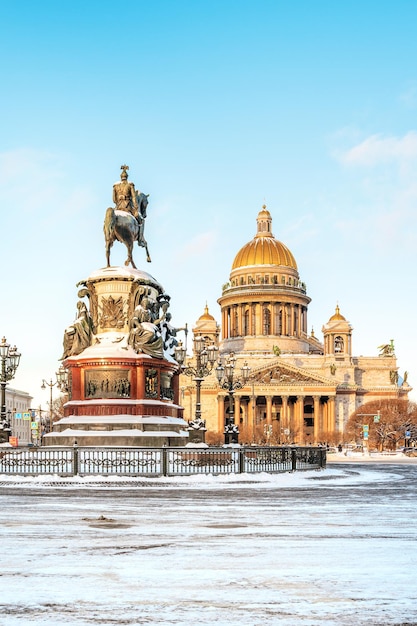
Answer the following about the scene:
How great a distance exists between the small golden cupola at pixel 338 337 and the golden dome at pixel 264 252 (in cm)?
1762

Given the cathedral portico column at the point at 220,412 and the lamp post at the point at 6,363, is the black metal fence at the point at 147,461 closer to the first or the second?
the lamp post at the point at 6,363

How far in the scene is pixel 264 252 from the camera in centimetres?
16975

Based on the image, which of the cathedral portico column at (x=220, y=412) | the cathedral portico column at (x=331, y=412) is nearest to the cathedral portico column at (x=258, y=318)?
the cathedral portico column at (x=220, y=412)

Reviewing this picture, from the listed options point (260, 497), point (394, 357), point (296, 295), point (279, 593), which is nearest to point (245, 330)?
point (296, 295)

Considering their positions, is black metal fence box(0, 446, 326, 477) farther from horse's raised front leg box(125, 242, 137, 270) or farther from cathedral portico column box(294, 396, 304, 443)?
cathedral portico column box(294, 396, 304, 443)

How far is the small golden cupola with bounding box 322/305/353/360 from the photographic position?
6104 inches

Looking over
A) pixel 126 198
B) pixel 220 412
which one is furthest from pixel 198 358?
pixel 220 412

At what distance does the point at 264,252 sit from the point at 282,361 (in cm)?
2658

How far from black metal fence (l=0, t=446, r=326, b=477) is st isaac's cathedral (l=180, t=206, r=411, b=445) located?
10425cm

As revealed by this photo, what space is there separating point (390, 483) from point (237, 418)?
5218 inches

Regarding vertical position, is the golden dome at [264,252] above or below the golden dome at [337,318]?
above

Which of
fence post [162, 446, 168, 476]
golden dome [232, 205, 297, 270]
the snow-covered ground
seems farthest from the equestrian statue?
golden dome [232, 205, 297, 270]

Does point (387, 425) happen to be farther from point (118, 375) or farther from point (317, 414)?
point (118, 375)

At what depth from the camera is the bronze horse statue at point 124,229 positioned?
4041 cm
